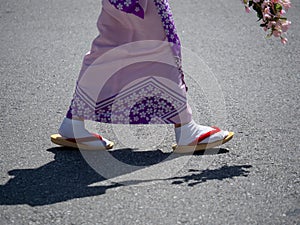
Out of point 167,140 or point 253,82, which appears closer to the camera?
point 167,140

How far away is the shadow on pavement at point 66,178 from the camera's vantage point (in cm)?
307

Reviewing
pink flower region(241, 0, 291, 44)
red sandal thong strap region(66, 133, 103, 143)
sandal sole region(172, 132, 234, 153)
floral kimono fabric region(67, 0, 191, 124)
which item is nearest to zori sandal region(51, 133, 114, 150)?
red sandal thong strap region(66, 133, 103, 143)

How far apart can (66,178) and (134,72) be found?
69 cm

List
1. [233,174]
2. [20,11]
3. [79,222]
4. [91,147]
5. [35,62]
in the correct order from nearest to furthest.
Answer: [79,222], [233,174], [91,147], [35,62], [20,11]

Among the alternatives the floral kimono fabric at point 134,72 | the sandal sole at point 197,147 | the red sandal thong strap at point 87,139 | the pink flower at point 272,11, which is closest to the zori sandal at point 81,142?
the red sandal thong strap at point 87,139

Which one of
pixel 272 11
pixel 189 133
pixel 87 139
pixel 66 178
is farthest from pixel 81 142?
pixel 272 11

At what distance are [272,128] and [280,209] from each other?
1.11 m

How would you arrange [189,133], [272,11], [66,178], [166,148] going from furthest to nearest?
[166,148] → [189,133] → [272,11] → [66,178]

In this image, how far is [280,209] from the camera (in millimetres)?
2906

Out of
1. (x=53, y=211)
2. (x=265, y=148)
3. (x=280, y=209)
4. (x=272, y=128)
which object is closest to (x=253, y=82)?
(x=272, y=128)

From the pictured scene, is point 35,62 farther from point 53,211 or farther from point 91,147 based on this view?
point 53,211

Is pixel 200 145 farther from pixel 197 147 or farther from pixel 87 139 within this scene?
pixel 87 139

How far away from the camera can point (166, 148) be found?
145 inches

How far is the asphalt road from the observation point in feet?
9.62
